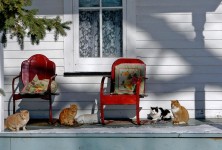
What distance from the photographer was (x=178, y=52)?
6902 millimetres

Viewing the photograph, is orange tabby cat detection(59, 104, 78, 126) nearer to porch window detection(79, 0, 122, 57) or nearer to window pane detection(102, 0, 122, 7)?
porch window detection(79, 0, 122, 57)

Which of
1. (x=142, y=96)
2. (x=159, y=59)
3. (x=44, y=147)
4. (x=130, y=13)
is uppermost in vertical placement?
(x=130, y=13)

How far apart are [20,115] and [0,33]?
3.93 feet

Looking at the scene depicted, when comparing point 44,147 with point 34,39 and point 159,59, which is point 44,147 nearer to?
point 34,39

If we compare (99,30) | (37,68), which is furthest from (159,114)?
(37,68)

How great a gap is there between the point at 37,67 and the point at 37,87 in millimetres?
420

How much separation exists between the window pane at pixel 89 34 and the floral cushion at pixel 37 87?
71 centimetres

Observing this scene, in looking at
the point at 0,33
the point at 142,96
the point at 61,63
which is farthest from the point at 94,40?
the point at 0,33

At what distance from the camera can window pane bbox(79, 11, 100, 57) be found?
7.02 meters

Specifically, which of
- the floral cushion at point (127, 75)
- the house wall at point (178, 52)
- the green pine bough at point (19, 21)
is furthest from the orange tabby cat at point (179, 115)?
the green pine bough at point (19, 21)

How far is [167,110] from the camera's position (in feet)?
21.6

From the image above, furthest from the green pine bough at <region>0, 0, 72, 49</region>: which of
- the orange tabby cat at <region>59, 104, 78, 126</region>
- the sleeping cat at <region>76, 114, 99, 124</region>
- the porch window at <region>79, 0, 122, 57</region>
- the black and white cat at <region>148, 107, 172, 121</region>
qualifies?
the porch window at <region>79, 0, 122, 57</region>

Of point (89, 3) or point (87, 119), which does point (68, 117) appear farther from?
point (89, 3)

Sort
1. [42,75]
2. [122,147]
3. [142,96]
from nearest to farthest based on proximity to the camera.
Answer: [122,147]
[142,96]
[42,75]
